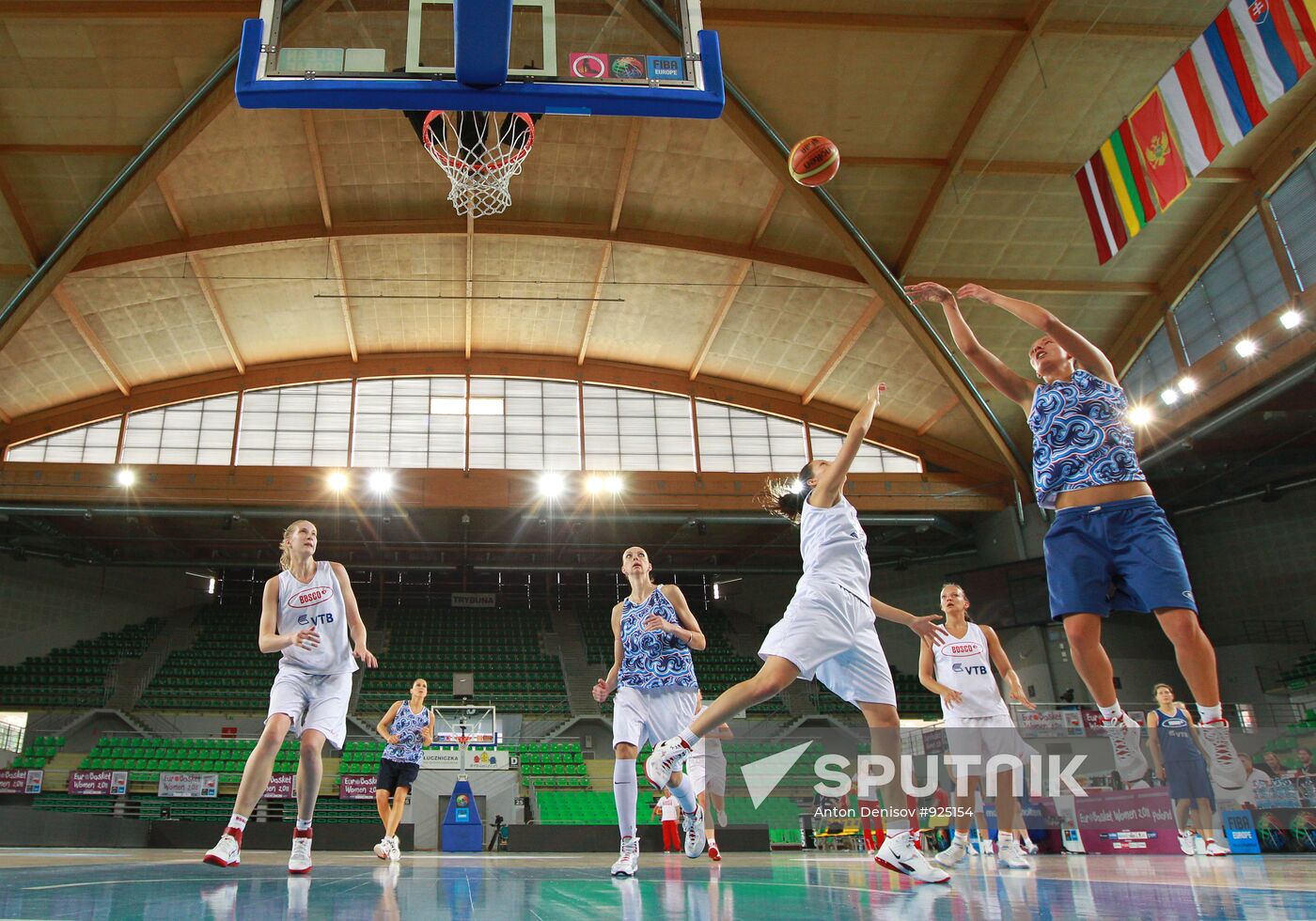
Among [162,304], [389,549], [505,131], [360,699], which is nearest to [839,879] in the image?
[505,131]

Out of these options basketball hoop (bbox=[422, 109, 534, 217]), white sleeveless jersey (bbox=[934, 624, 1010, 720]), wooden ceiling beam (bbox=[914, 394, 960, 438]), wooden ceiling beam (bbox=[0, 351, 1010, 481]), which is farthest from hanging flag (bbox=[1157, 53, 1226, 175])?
wooden ceiling beam (bbox=[0, 351, 1010, 481])

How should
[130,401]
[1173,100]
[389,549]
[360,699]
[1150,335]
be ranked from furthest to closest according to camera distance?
[389,549] → [360,699] → [130,401] → [1150,335] → [1173,100]

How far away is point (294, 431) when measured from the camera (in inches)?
914

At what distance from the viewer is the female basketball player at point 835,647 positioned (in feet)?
13.1

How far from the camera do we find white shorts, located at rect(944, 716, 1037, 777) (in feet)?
22.6

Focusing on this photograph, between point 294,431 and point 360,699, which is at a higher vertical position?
point 294,431

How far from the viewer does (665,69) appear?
6602 mm

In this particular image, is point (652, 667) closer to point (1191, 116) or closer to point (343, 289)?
point (1191, 116)

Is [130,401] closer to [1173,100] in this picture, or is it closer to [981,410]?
[981,410]

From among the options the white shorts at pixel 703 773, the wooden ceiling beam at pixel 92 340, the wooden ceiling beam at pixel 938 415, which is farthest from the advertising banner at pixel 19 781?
the wooden ceiling beam at pixel 938 415

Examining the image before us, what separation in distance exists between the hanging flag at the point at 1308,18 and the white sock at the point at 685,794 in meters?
10.3

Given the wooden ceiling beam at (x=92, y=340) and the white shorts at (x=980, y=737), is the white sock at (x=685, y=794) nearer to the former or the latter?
the white shorts at (x=980, y=737)

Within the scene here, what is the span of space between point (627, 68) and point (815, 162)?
14.8 ft

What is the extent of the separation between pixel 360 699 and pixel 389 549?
18.4 ft
